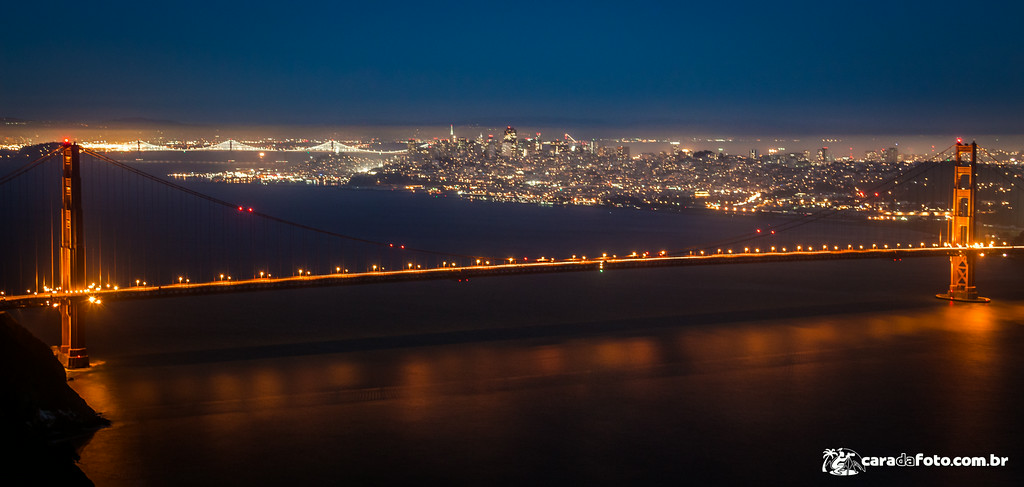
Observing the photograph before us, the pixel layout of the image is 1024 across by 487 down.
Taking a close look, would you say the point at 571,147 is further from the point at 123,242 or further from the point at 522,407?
the point at 522,407

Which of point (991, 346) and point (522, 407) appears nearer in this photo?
point (522, 407)

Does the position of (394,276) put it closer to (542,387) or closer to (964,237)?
(542,387)

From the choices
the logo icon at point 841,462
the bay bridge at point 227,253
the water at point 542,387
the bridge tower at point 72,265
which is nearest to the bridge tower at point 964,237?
the bay bridge at point 227,253

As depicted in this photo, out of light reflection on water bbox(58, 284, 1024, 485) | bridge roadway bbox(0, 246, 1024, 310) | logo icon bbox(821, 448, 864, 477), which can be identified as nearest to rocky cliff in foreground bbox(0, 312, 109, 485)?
light reflection on water bbox(58, 284, 1024, 485)

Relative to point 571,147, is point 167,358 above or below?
below

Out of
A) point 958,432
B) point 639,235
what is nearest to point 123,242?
point 639,235

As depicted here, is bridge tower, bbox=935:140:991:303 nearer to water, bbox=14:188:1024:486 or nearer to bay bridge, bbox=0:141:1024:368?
bay bridge, bbox=0:141:1024:368

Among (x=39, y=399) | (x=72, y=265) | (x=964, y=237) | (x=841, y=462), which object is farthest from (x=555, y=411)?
(x=964, y=237)
